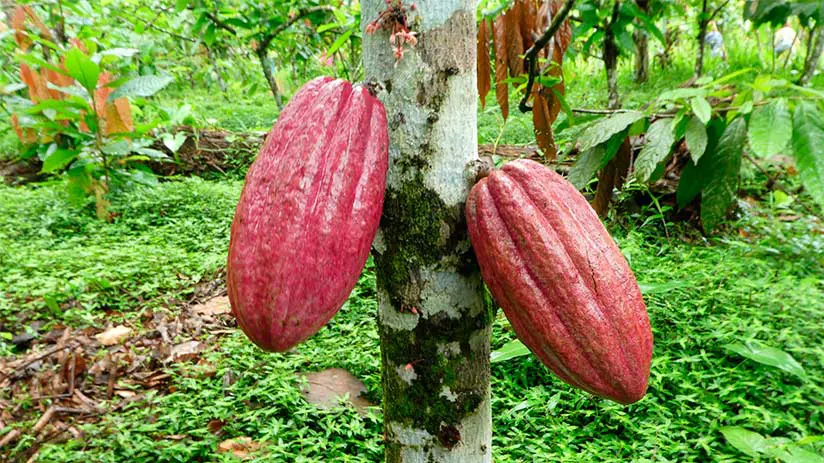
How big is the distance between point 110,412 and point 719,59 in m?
5.80

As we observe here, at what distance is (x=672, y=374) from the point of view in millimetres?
1605

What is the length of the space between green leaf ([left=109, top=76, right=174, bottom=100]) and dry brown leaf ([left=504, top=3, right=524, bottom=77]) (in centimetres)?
195

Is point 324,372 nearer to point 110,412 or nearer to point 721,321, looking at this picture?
point 110,412

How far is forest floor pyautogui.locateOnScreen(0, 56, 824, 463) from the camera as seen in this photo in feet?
4.74

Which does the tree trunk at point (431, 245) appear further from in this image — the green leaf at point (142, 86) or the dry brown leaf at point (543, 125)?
the green leaf at point (142, 86)

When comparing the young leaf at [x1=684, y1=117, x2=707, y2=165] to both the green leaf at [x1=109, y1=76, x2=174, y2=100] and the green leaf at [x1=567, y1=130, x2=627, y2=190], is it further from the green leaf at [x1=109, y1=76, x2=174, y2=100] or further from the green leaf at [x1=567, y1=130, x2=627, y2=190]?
the green leaf at [x1=109, y1=76, x2=174, y2=100]

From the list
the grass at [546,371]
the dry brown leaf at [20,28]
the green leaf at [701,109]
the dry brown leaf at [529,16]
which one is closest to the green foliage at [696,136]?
the green leaf at [701,109]

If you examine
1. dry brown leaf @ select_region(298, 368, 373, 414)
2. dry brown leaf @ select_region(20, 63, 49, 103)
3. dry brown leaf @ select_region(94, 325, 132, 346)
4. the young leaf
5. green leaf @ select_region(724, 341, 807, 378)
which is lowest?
dry brown leaf @ select_region(298, 368, 373, 414)

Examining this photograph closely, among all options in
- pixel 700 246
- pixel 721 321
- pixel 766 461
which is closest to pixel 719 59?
pixel 700 246

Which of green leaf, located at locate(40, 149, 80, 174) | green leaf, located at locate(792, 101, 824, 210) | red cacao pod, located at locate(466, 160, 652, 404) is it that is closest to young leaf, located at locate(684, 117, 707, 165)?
green leaf, located at locate(792, 101, 824, 210)

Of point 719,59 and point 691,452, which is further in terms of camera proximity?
point 719,59

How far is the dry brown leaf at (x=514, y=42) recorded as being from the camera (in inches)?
51.2

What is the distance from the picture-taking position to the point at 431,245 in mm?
721

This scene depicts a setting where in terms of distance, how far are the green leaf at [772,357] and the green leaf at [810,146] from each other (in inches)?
17.2
